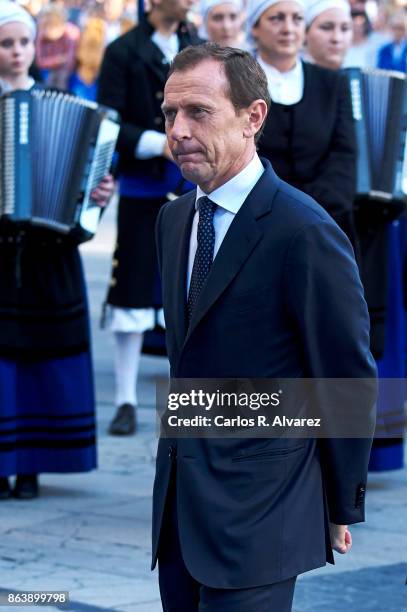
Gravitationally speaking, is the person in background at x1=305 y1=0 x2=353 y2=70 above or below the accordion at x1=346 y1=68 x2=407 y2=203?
above

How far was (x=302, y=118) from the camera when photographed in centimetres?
624

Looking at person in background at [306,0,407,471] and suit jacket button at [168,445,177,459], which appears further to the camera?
person in background at [306,0,407,471]

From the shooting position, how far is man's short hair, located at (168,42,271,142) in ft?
10.8

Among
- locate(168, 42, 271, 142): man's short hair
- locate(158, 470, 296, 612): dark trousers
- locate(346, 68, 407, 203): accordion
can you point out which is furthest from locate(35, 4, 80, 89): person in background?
locate(158, 470, 296, 612): dark trousers

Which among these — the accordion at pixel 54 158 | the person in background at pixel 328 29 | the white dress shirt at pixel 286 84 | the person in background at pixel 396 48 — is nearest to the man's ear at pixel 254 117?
the white dress shirt at pixel 286 84

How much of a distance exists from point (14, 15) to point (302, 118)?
1.23 metres

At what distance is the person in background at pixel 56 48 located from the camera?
2283cm

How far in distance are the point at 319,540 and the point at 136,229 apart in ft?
15.9

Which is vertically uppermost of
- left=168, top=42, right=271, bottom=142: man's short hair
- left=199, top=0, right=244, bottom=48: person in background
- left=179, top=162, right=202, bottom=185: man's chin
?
left=168, top=42, right=271, bottom=142: man's short hair

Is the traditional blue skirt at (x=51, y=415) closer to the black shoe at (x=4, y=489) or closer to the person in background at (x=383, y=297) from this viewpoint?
the black shoe at (x=4, y=489)

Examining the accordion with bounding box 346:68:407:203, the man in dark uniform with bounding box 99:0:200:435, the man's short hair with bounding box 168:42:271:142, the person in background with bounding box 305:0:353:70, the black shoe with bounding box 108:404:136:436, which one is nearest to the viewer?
the man's short hair with bounding box 168:42:271:142

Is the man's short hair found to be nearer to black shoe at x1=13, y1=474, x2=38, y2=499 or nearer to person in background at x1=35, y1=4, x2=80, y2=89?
black shoe at x1=13, y1=474, x2=38, y2=499

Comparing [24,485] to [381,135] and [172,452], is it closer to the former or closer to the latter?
[381,135]

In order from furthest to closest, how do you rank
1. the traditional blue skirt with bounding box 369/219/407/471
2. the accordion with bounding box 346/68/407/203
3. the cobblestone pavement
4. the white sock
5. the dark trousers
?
the white sock
the traditional blue skirt with bounding box 369/219/407/471
the accordion with bounding box 346/68/407/203
the cobblestone pavement
the dark trousers
